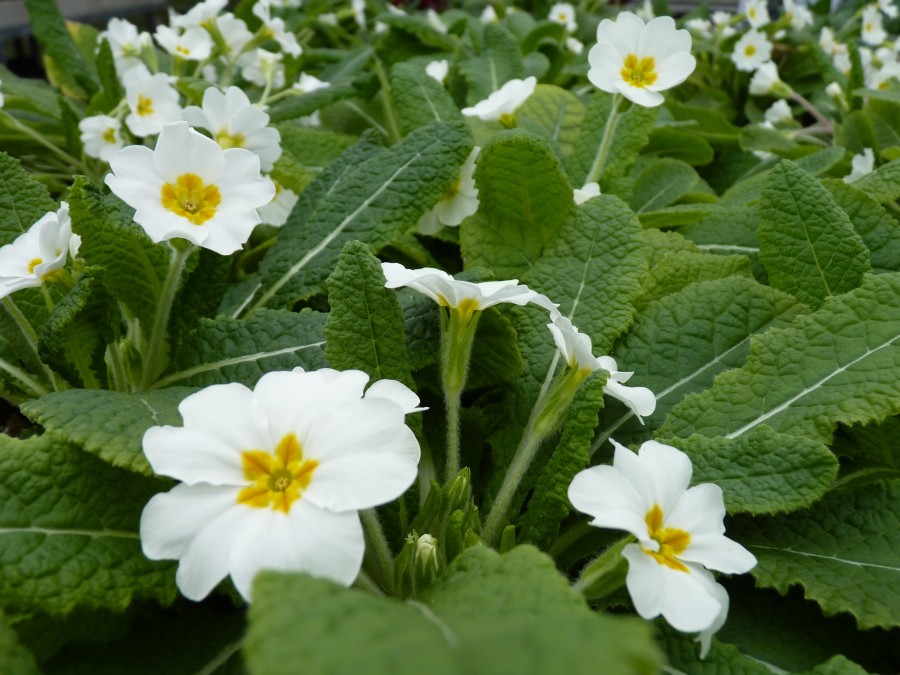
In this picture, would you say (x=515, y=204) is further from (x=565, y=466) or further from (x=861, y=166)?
(x=861, y=166)

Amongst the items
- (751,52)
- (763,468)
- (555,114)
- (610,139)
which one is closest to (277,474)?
(763,468)

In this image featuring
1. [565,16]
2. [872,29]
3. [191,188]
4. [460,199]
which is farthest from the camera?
[565,16]

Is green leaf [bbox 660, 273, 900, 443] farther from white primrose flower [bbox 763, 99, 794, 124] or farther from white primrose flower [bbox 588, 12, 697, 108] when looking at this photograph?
white primrose flower [bbox 763, 99, 794, 124]

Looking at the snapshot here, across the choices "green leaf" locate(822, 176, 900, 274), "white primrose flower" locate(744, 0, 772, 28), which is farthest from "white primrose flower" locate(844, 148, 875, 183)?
"white primrose flower" locate(744, 0, 772, 28)

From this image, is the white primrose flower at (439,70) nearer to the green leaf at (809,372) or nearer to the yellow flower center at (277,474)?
the green leaf at (809,372)

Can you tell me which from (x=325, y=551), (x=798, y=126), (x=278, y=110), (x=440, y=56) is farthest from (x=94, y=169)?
(x=798, y=126)

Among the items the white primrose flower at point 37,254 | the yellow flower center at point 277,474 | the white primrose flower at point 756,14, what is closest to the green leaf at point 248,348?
the white primrose flower at point 37,254

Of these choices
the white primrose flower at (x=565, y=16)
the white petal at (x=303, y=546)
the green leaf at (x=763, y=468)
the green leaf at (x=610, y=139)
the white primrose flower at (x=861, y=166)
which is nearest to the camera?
the white petal at (x=303, y=546)
